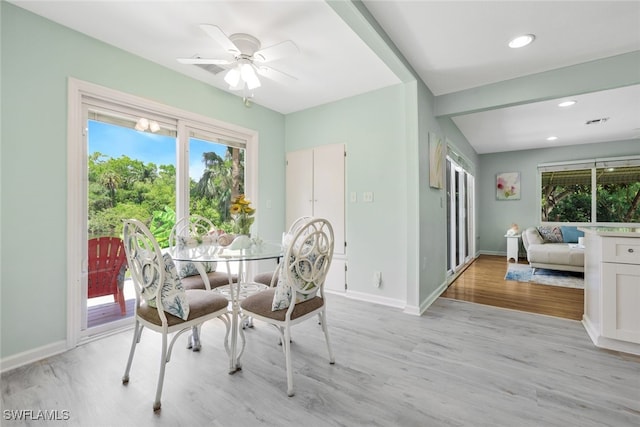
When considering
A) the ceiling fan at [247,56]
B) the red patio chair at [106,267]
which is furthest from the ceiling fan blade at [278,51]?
the red patio chair at [106,267]

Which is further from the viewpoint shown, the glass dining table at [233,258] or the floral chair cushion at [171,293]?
the glass dining table at [233,258]

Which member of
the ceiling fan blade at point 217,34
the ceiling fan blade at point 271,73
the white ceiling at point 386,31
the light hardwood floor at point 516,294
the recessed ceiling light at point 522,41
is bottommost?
the light hardwood floor at point 516,294

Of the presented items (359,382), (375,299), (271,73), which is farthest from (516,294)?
(271,73)

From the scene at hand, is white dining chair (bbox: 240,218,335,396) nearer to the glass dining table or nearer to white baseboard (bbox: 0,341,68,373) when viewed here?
the glass dining table

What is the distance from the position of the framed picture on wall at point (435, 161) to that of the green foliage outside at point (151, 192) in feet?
7.69

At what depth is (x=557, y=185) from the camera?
242 inches

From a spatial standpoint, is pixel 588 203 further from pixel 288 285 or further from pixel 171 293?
pixel 171 293

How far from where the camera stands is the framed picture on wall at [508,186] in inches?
257

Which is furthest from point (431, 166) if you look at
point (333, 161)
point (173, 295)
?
point (173, 295)

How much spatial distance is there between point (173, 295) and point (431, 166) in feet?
9.39

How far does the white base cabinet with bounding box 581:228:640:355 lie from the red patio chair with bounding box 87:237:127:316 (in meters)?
3.88

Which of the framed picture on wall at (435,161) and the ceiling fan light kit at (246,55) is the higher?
the ceiling fan light kit at (246,55)

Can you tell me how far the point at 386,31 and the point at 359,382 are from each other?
2516 millimetres

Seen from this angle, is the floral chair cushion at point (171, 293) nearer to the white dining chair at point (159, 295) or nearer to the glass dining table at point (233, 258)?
the white dining chair at point (159, 295)
